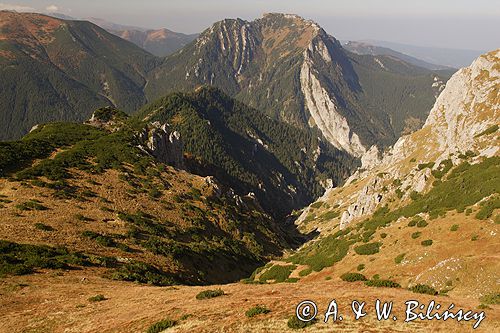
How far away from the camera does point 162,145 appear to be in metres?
130

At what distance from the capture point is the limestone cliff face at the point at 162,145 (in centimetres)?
12275

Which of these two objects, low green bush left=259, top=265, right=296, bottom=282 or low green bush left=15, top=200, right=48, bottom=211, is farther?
low green bush left=15, top=200, right=48, bottom=211

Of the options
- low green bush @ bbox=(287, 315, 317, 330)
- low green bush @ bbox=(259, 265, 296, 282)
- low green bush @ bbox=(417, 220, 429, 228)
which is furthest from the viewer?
Answer: low green bush @ bbox=(259, 265, 296, 282)

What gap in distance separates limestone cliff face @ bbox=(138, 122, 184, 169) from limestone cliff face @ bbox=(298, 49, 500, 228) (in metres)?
66.1

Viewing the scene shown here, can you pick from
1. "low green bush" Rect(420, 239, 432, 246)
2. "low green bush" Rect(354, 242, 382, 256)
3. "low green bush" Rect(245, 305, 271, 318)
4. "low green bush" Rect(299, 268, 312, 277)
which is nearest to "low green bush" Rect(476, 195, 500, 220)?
"low green bush" Rect(420, 239, 432, 246)

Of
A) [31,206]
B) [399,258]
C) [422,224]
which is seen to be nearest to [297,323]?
[399,258]

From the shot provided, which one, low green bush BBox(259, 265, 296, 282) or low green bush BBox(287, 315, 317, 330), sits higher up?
low green bush BBox(287, 315, 317, 330)

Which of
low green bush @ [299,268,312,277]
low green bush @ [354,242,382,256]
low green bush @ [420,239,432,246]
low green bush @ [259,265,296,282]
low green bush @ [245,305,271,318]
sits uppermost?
low green bush @ [245,305,271,318]

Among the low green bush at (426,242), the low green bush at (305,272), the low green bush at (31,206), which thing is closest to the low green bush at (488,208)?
the low green bush at (426,242)

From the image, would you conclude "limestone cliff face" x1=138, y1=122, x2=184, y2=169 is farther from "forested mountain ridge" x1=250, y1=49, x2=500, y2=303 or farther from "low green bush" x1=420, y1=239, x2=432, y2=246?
"low green bush" x1=420, y1=239, x2=432, y2=246

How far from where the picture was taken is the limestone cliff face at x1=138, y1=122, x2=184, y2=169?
403ft

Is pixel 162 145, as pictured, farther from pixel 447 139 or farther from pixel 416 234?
pixel 416 234

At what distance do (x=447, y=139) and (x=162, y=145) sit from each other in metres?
99.8

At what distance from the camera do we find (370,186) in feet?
383
